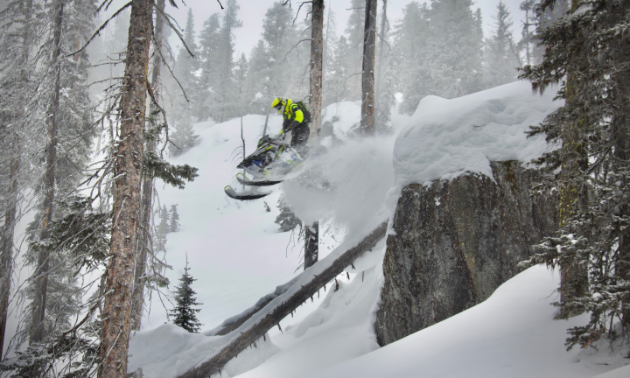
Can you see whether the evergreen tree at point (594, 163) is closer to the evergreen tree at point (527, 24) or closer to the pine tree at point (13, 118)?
the evergreen tree at point (527, 24)

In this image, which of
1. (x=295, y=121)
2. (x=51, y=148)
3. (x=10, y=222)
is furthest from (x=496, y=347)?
(x=10, y=222)

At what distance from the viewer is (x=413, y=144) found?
203 inches

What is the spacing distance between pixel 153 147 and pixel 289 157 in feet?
12.1

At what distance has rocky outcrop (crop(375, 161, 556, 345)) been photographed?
4.39 meters

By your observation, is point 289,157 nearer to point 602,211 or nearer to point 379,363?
point 379,363

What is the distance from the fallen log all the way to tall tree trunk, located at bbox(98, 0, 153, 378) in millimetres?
2184

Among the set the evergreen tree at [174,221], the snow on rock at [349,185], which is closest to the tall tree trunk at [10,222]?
the snow on rock at [349,185]

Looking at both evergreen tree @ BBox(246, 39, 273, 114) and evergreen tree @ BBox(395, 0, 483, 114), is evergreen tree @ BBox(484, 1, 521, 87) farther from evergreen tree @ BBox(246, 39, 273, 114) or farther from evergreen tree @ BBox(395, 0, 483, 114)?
evergreen tree @ BBox(246, 39, 273, 114)

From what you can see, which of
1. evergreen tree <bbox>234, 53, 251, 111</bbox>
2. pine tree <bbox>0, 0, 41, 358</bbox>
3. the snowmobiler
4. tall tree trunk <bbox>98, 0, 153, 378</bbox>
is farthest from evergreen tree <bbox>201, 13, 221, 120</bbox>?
tall tree trunk <bbox>98, 0, 153, 378</bbox>

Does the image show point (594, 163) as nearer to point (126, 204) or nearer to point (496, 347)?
point (496, 347)

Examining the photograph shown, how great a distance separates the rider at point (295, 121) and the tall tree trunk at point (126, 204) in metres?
3.26

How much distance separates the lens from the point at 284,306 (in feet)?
19.5

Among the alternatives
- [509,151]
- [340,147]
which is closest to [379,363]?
[509,151]

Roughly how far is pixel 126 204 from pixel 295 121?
13.8ft
